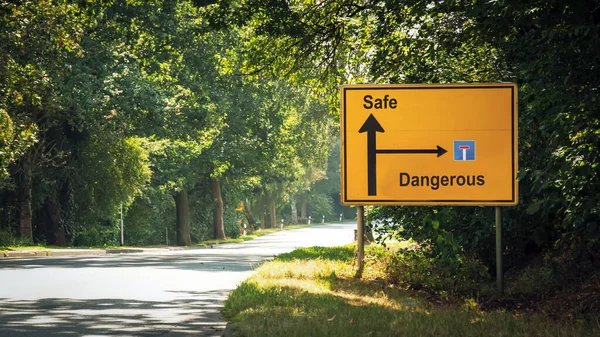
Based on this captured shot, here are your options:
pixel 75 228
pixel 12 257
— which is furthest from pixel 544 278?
pixel 75 228

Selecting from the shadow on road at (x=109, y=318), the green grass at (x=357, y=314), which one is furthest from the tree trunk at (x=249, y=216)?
the shadow on road at (x=109, y=318)

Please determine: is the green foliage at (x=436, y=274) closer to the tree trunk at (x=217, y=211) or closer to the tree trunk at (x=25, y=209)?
the tree trunk at (x=25, y=209)

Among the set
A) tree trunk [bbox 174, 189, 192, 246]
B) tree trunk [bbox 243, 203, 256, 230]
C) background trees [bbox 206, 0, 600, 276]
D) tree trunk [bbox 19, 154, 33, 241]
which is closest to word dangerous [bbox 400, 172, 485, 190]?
background trees [bbox 206, 0, 600, 276]

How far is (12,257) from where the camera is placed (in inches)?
1099

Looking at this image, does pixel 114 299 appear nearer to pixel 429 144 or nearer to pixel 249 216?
pixel 429 144

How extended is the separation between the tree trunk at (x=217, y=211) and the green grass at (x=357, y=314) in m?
41.6

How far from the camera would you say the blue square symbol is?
1402 centimetres

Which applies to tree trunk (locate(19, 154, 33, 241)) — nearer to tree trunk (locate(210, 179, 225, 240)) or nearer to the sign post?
tree trunk (locate(210, 179, 225, 240))

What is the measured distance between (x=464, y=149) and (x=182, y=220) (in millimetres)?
39630

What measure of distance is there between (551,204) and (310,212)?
10142cm

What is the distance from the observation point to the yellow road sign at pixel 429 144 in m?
13.7

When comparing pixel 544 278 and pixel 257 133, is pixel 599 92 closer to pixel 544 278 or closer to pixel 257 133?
pixel 544 278

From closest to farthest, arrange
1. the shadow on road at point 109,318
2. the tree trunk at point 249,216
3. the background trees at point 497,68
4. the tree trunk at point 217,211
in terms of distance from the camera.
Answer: the background trees at point 497,68
the shadow on road at point 109,318
the tree trunk at point 217,211
the tree trunk at point 249,216

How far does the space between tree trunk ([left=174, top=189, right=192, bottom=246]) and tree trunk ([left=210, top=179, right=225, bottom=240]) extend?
3409 mm
